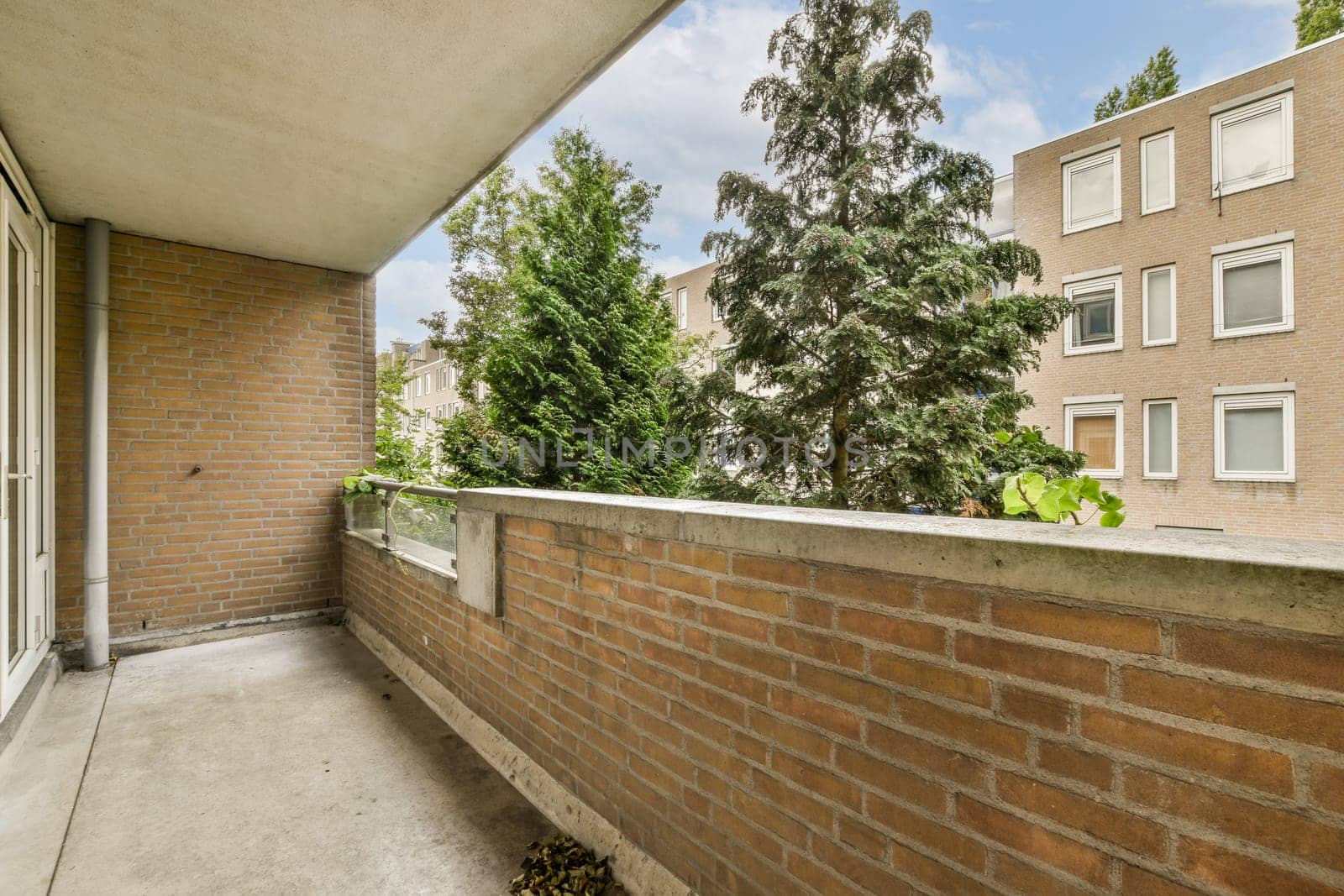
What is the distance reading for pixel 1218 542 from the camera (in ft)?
2.73

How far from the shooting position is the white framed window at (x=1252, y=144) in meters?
9.76

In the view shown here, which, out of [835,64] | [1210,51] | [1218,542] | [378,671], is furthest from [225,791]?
[1210,51]

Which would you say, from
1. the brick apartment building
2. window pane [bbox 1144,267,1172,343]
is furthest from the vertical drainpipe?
the brick apartment building

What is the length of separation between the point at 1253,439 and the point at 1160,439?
47.6 inches

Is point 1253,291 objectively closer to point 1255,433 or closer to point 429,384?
point 1255,433

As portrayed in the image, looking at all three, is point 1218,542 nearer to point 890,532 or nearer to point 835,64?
point 890,532

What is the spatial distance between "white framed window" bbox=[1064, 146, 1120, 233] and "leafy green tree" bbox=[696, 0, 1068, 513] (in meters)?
5.76

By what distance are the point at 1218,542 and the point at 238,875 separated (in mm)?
2503

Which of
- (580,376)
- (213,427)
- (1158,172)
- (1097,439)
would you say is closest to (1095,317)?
(1097,439)

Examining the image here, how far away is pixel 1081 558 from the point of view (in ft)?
2.73

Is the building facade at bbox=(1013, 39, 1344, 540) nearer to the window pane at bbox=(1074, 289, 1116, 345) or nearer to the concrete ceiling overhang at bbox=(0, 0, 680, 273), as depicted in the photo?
the window pane at bbox=(1074, 289, 1116, 345)

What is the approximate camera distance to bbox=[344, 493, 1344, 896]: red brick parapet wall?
0.72 metres

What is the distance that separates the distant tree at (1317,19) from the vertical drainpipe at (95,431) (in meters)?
18.0

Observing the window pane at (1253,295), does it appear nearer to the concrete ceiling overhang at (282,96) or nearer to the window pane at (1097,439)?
the window pane at (1097,439)
